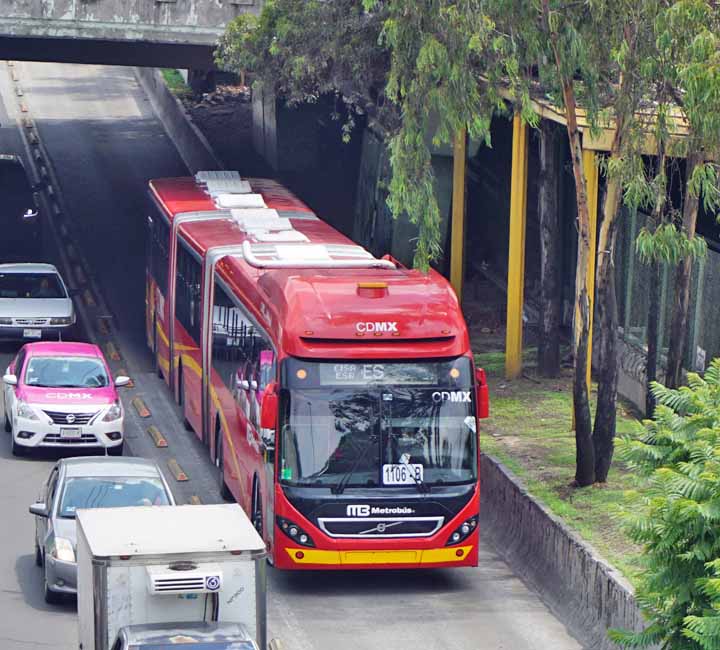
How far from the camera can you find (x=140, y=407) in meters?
29.2

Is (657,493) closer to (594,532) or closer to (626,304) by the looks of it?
(594,532)

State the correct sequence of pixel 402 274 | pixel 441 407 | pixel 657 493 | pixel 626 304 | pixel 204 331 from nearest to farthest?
pixel 657 493, pixel 441 407, pixel 402 274, pixel 204 331, pixel 626 304

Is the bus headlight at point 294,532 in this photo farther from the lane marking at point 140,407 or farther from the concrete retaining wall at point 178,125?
the concrete retaining wall at point 178,125

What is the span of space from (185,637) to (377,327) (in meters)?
5.92

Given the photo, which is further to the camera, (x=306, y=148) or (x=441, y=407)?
(x=306, y=148)

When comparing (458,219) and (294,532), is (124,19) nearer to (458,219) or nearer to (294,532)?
(458,219)

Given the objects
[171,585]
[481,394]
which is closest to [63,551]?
[171,585]

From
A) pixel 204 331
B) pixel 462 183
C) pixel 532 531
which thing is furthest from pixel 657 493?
pixel 462 183

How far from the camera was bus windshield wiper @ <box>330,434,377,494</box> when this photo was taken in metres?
19.2

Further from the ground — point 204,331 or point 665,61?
point 665,61

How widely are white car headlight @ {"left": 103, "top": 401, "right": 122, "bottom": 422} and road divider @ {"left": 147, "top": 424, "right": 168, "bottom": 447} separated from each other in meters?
1.20

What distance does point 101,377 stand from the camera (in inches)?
1053

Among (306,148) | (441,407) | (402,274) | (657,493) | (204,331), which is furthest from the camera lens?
(306,148)

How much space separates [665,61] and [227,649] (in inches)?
370
